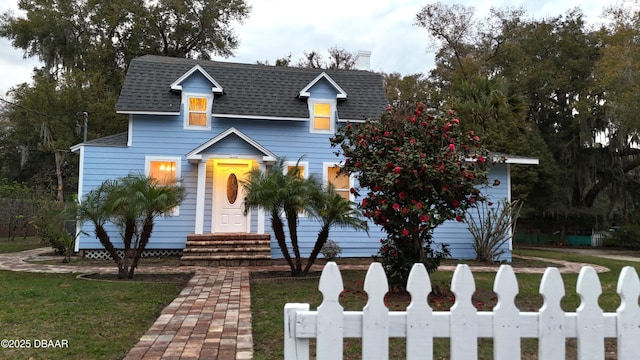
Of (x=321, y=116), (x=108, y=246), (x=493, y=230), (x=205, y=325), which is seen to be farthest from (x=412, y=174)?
(x=321, y=116)

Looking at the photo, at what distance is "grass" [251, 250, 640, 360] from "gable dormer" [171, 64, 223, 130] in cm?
632

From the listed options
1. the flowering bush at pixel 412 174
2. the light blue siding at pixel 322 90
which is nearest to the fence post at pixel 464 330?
the flowering bush at pixel 412 174

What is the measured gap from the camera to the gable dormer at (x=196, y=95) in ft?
40.9

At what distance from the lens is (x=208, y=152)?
38.8 ft

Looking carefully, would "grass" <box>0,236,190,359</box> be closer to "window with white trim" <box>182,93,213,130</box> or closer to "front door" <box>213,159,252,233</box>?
"front door" <box>213,159,252,233</box>

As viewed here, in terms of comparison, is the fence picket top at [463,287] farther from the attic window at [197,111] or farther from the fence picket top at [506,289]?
the attic window at [197,111]

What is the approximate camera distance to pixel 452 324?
81.9 inches

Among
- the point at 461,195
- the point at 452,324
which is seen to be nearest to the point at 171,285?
the point at 461,195

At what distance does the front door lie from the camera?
40.0ft

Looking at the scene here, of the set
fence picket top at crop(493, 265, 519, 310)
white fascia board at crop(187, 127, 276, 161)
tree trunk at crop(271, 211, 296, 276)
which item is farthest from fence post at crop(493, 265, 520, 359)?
white fascia board at crop(187, 127, 276, 161)

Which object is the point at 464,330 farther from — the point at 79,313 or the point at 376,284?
the point at 79,313

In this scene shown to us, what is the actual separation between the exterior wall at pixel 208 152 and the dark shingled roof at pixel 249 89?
36cm

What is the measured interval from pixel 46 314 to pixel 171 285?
251 cm

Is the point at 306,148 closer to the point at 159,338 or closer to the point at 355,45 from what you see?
the point at 159,338
